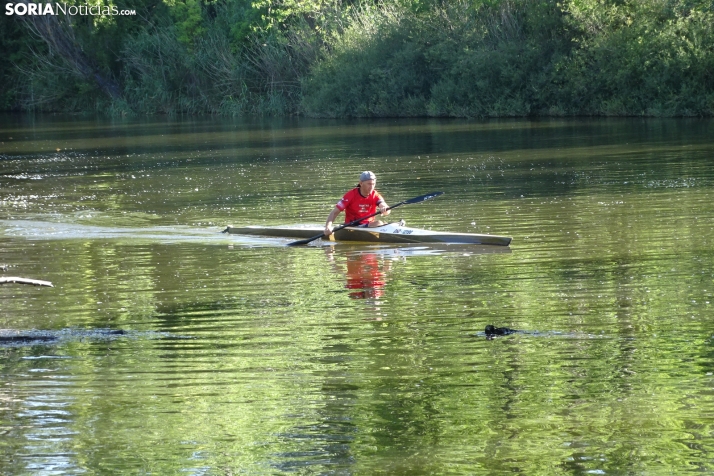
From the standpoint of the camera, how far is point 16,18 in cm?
7194

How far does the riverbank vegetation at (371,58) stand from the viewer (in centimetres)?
4491

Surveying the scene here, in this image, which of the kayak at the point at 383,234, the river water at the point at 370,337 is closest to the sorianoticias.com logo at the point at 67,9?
the river water at the point at 370,337

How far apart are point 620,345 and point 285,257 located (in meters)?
7.36

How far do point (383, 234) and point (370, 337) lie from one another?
6726 mm

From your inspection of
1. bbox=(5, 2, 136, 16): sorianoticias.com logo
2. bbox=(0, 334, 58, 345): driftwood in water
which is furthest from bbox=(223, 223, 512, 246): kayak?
bbox=(5, 2, 136, 16): sorianoticias.com logo

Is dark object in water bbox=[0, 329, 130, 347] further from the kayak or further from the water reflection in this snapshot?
the kayak

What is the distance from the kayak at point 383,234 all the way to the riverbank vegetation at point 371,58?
2845 centimetres

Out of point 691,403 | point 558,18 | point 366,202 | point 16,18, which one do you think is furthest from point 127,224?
point 16,18

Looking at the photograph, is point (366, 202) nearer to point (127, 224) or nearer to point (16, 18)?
point (127, 224)

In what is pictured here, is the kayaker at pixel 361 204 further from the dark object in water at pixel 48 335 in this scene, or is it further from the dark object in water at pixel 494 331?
the dark object in water at pixel 494 331

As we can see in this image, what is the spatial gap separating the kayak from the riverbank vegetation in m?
28.5

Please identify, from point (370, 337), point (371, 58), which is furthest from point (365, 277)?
point (371, 58)

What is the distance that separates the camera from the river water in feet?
24.3

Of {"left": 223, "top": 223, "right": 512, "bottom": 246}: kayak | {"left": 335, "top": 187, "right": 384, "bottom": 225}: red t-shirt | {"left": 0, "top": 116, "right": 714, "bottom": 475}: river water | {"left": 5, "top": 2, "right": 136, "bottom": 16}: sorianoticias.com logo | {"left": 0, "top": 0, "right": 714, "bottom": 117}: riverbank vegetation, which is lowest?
{"left": 0, "top": 116, "right": 714, "bottom": 475}: river water
